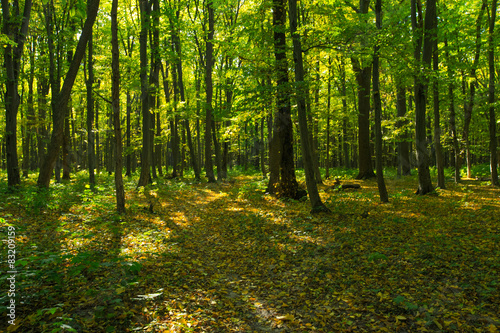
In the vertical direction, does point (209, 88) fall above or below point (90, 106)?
above

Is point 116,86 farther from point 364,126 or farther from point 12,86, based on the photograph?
point 364,126

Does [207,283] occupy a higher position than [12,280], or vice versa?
[12,280]

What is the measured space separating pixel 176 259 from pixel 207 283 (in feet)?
4.41

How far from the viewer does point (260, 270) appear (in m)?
5.90

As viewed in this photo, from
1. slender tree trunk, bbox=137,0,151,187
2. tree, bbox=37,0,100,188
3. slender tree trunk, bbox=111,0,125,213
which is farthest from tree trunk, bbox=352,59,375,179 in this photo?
tree, bbox=37,0,100,188

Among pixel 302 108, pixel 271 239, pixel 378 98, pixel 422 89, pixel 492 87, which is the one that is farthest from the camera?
pixel 492 87

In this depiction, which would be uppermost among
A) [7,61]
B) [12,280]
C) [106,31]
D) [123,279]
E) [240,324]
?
[106,31]

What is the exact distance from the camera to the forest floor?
384 centimetres

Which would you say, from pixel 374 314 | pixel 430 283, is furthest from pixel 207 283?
pixel 430 283

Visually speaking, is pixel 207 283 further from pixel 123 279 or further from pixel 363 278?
pixel 363 278

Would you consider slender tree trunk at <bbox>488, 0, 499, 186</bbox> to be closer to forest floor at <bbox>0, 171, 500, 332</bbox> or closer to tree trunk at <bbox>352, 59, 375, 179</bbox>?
forest floor at <bbox>0, 171, 500, 332</bbox>

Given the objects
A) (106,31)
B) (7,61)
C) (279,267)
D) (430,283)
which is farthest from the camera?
(106,31)

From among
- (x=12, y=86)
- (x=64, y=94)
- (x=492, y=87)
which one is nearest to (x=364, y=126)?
(x=492, y=87)

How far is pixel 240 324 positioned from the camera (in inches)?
158
